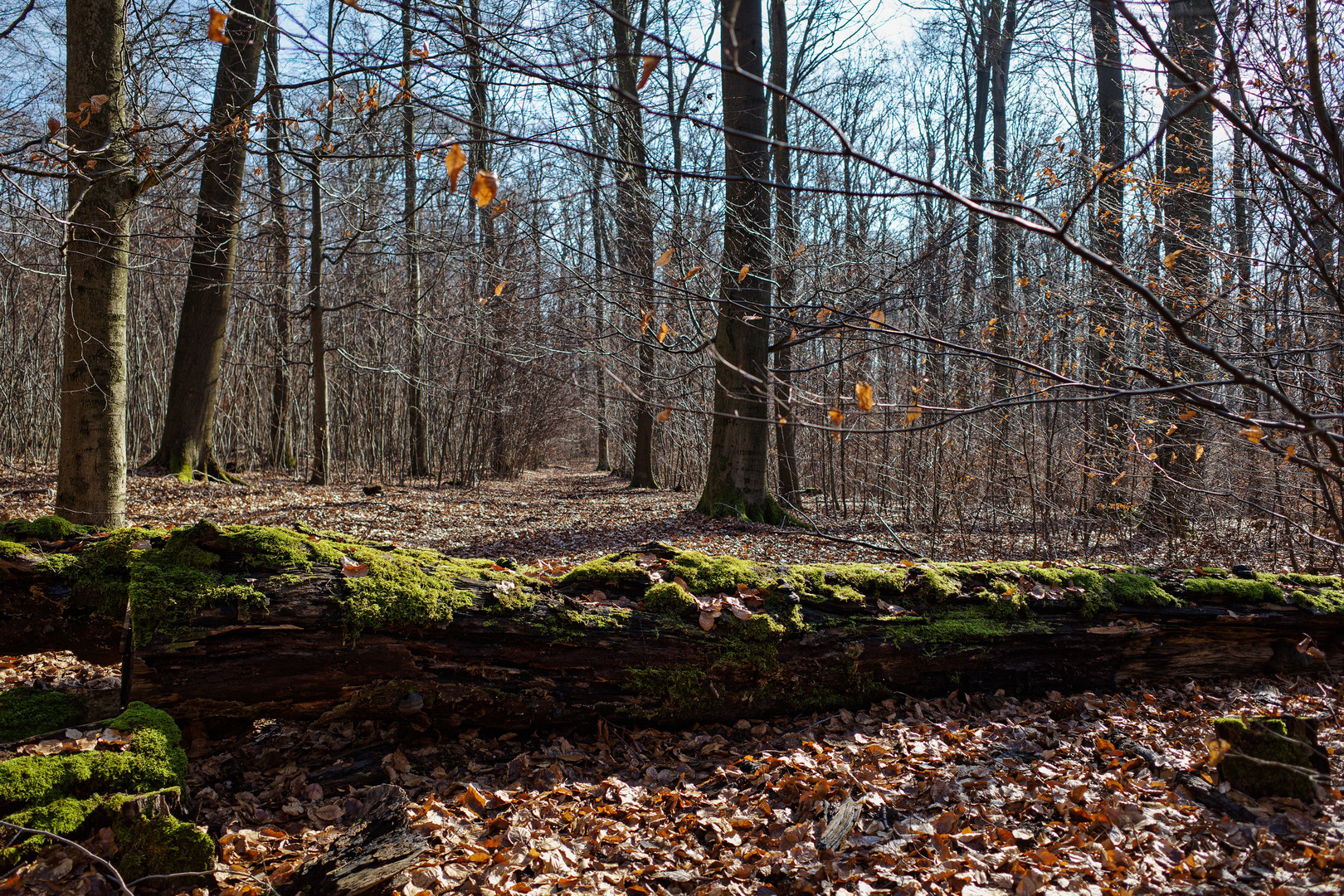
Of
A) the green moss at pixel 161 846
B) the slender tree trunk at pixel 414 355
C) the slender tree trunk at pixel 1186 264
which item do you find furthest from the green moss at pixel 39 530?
the slender tree trunk at pixel 414 355

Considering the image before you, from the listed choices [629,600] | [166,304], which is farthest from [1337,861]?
[166,304]

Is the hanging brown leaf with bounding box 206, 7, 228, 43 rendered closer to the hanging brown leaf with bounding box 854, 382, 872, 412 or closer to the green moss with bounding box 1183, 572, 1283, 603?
the hanging brown leaf with bounding box 854, 382, 872, 412

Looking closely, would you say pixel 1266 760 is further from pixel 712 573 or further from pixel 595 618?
pixel 595 618

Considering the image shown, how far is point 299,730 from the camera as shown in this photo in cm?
341

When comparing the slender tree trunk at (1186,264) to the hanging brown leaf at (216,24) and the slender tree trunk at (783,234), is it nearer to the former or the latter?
the slender tree trunk at (783,234)

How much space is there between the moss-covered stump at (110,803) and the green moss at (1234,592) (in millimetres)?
5187

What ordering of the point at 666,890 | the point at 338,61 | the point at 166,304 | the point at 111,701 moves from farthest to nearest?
the point at 166,304 → the point at 338,61 → the point at 111,701 → the point at 666,890

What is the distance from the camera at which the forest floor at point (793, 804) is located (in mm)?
2529

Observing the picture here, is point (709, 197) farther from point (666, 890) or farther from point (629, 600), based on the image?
point (666, 890)

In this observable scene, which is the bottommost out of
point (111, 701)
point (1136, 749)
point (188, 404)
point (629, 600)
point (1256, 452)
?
point (1136, 749)

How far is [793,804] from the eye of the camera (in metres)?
3.07

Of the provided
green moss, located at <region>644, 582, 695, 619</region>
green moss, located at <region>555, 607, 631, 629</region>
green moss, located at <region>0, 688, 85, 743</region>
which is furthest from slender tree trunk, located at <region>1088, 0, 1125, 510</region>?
green moss, located at <region>0, 688, 85, 743</region>

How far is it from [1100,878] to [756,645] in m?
1.67

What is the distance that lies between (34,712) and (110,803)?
933mm
